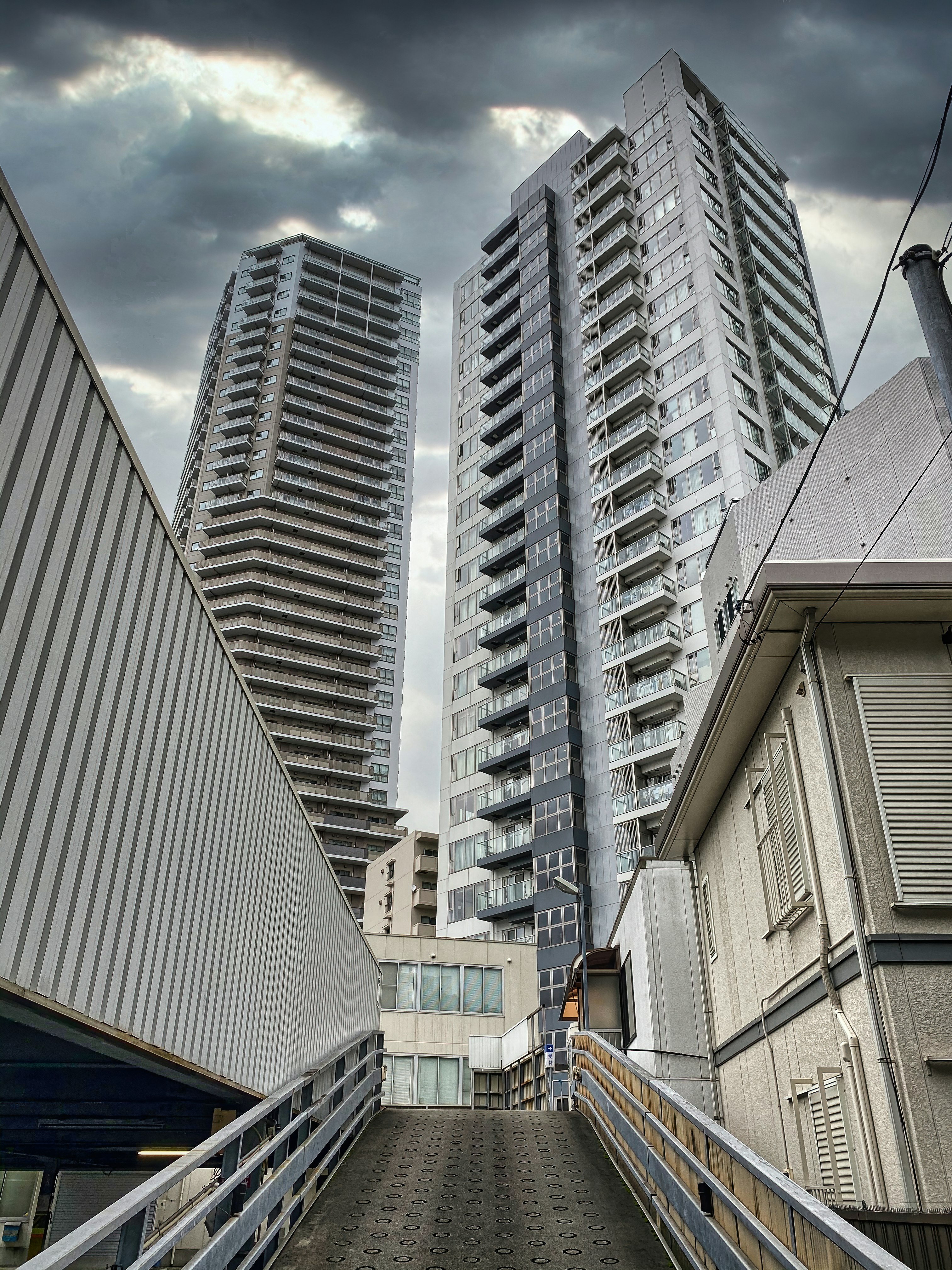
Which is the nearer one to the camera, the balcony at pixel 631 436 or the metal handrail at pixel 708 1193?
the metal handrail at pixel 708 1193

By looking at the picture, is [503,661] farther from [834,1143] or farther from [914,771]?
[914,771]

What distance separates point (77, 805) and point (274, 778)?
4.77m

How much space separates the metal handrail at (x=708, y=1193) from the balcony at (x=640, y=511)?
48.2 m

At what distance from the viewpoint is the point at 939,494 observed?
1916 cm

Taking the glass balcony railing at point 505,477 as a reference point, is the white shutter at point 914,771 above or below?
below

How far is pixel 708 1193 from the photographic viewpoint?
7090 mm

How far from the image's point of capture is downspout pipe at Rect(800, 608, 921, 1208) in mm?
8352

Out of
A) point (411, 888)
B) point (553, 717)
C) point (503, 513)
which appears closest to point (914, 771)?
point (553, 717)

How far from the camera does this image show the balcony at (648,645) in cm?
5419

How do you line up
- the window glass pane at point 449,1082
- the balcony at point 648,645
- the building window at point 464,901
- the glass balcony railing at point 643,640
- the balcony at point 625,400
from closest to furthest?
the window glass pane at point 449,1082 → the balcony at point 648,645 → the glass balcony railing at point 643,640 → the building window at point 464,901 → the balcony at point 625,400

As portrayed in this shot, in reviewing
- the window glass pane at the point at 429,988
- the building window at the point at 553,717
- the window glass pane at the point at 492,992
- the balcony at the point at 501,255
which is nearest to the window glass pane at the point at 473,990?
the window glass pane at the point at 492,992

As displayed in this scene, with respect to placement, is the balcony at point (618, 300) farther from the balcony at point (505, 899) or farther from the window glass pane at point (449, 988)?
the window glass pane at point (449, 988)

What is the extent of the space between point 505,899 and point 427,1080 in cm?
1632

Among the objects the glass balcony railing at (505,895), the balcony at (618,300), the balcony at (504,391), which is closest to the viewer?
the glass balcony railing at (505,895)
